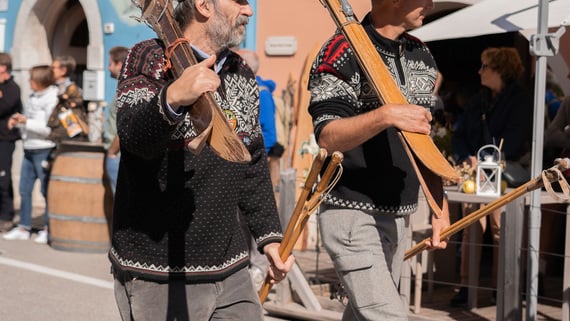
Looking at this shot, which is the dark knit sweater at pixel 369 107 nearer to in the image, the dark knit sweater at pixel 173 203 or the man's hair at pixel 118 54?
the dark knit sweater at pixel 173 203

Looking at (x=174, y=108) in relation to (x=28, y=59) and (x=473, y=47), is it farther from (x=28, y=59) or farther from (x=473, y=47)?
(x=28, y=59)

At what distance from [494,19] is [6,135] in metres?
5.71

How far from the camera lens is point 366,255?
3756mm

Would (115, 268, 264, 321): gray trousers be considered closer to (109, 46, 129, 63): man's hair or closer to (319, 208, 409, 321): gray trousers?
(319, 208, 409, 321): gray trousers

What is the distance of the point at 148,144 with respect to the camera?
8.89 ft

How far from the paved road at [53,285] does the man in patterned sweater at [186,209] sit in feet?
12.1

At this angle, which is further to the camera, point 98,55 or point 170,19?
point 98,55

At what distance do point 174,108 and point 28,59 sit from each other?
12872 mm

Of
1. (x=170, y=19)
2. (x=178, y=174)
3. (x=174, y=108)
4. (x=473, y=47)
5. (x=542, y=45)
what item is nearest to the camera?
(x=174, y=108)

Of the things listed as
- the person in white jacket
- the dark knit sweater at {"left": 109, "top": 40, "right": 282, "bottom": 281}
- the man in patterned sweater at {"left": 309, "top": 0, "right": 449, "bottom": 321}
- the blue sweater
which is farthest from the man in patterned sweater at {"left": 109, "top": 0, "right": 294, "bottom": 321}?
the person in white jacket

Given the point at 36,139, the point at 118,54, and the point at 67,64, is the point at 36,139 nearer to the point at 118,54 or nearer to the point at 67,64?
the point at 67,64

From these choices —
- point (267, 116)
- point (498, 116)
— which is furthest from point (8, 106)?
point (498, 116)

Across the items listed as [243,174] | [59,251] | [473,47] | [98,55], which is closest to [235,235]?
[243,174]

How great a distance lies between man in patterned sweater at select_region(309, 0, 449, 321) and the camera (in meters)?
3.68
